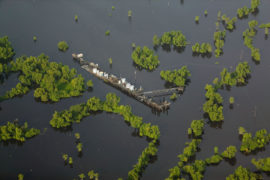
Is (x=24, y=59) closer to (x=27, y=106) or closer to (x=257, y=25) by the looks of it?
(x=27, y=106)

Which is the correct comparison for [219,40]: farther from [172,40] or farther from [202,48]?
[172,40]

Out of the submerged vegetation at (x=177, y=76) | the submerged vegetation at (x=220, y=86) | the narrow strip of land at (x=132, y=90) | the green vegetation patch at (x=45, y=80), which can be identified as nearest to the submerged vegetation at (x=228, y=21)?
the submerged vegetation at (x=220, y=86)

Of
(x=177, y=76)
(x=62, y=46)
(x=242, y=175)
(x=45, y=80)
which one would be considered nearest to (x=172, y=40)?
(x=177, y=76)

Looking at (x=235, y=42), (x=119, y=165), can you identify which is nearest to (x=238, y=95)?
(x=235, y=42)

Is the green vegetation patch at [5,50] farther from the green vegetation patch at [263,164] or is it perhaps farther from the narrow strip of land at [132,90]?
the green vegetation patch at [263,164]

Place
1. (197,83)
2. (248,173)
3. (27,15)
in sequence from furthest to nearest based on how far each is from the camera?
1. (27,15)
2. (197,83)
3. (248,173)

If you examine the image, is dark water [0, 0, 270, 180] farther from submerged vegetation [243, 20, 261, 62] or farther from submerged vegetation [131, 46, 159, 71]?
submerged vegetation [131, 46, 159, 71]
